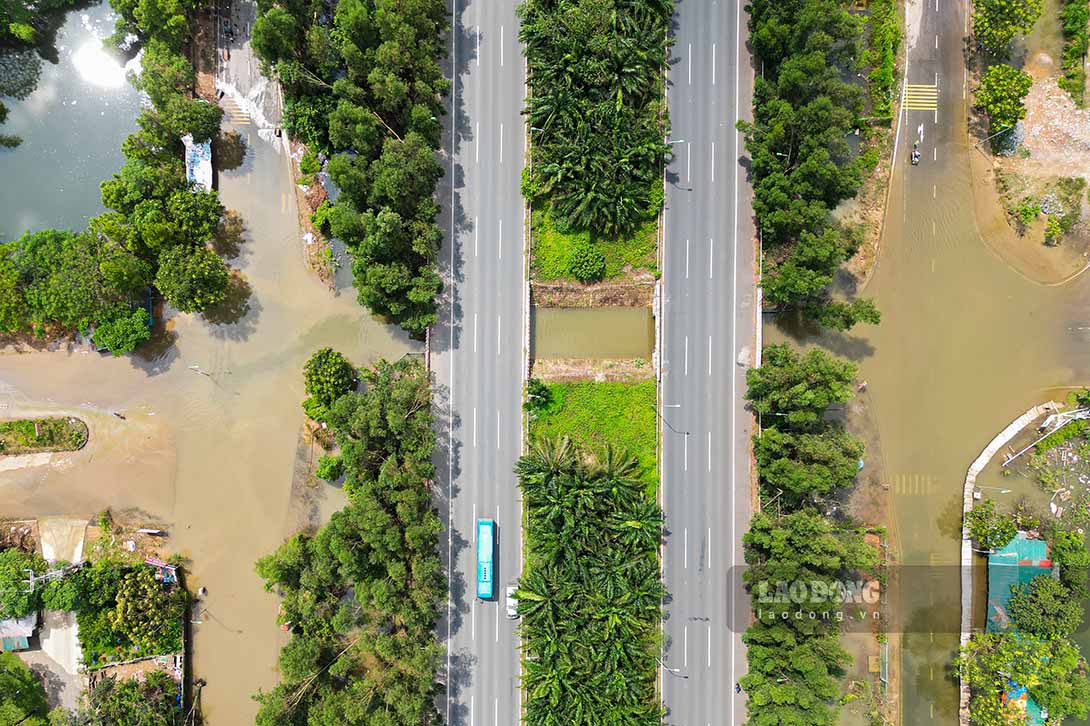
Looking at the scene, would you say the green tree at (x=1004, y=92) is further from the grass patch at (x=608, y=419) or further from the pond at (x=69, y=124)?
the pond at (x=69, y=124)

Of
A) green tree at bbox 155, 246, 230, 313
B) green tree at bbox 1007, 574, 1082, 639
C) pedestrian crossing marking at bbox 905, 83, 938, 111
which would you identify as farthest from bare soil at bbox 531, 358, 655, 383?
green tree at bbox 1007, 574, 1082, 639

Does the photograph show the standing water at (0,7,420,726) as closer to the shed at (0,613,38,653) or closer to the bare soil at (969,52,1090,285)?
the shed at (0,613,38,653)

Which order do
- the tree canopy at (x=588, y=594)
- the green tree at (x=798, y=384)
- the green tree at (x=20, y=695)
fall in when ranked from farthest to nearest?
the green tree at (x=20, y=695), the tree canopy at (x=588, y=594), the green tree at (x=798, y=384)

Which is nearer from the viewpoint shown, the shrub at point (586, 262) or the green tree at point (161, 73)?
the green tree at point (161, 73)

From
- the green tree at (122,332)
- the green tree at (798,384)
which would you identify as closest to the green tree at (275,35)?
the green tree at (122,332)

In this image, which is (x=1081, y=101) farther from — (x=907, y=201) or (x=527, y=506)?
(x=527, y=506)

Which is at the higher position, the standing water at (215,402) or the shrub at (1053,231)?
the shrub at (1053,231)

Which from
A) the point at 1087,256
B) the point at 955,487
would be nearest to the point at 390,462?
the point at 955,487

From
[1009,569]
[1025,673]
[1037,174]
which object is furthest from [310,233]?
[1025,673]
